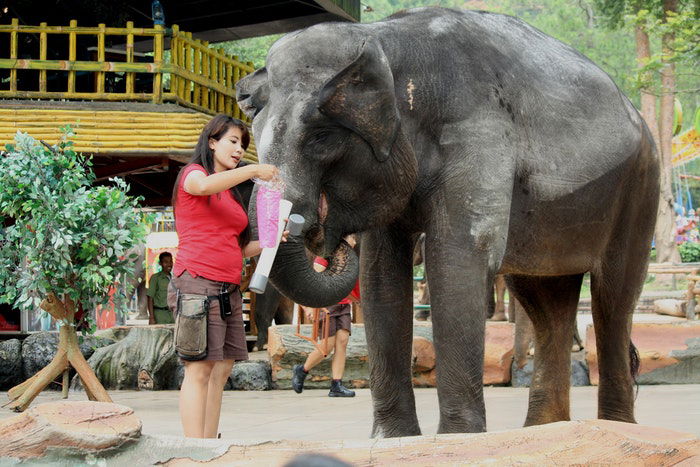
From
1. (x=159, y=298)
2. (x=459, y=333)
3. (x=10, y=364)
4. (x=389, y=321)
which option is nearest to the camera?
(x=459, y=333)

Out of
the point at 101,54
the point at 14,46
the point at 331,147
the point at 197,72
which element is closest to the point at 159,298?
the point at 197,72

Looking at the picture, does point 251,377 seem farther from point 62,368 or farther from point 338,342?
point 62,368

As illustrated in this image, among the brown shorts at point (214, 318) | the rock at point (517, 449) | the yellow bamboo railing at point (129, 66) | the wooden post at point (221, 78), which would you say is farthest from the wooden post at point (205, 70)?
the rock at point (517, 449)

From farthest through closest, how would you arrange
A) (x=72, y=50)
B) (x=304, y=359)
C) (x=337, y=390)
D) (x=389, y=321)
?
1. (x=72, y=50)
2. (x=304, y=359)
3. (x=337, y=390)
4. (x=389, y=321)

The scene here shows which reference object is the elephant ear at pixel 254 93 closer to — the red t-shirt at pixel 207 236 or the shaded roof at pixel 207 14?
the red t-shirt at pixel 207 236

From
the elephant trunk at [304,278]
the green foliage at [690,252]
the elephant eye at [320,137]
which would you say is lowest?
the elephant trunk at [304,278]

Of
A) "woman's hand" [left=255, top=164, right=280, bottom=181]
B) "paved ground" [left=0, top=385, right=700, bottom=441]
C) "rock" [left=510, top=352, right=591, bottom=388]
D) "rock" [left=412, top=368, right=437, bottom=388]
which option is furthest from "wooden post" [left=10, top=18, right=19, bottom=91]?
"woman's hand" [left=255, top=164, right=280, bottom=181]

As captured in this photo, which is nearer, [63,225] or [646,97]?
[63,225]

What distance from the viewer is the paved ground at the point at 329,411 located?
7.08 metres

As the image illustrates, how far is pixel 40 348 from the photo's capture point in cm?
1156

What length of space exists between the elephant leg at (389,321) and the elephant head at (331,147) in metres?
0.39

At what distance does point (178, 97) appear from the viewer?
12.1m

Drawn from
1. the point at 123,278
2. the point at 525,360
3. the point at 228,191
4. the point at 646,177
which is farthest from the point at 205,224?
the point at 525,360

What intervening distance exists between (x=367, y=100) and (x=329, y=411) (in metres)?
4.69
